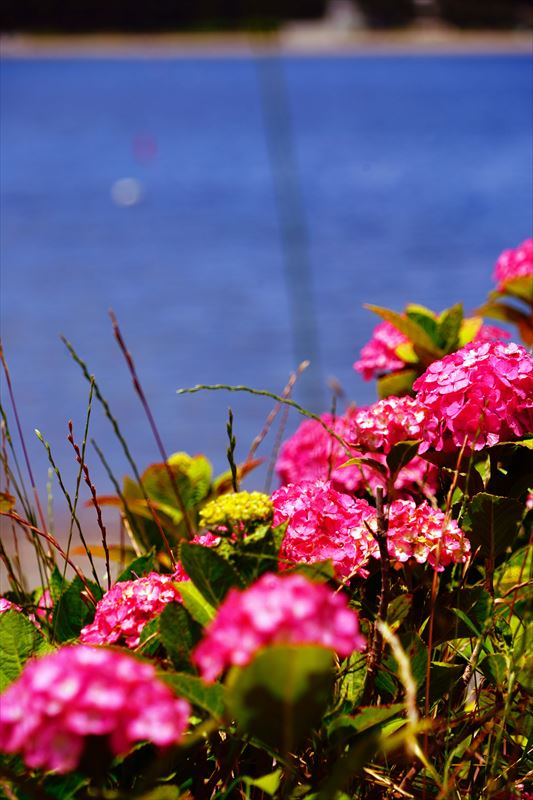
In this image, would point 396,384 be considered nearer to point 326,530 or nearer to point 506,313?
point 506,313

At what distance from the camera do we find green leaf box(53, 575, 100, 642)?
87 cm

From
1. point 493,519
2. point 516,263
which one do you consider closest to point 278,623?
point 493,519

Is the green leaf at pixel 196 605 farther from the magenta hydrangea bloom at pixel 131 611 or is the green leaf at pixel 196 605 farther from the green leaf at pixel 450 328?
the green leaf at pixel 450 328

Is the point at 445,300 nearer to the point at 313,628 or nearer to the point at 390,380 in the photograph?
the point at 390,380

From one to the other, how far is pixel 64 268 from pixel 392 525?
11.3m

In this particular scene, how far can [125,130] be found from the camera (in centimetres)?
2984

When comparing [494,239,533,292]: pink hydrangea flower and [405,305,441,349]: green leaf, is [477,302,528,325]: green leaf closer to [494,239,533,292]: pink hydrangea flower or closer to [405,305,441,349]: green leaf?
[494,239,533,292]: pink hydrangea flower

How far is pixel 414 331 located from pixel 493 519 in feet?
1.59

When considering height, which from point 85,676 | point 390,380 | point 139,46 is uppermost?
point 85,676

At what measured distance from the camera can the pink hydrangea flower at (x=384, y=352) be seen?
140 centimetres

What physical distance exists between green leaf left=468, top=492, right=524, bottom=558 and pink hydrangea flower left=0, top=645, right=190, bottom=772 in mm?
413

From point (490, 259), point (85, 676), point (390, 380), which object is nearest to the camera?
point (85, 676)

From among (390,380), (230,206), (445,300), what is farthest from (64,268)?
(390,380)

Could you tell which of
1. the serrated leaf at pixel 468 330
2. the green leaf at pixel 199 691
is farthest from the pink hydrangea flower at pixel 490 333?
the green leaf at pixel 199 691
